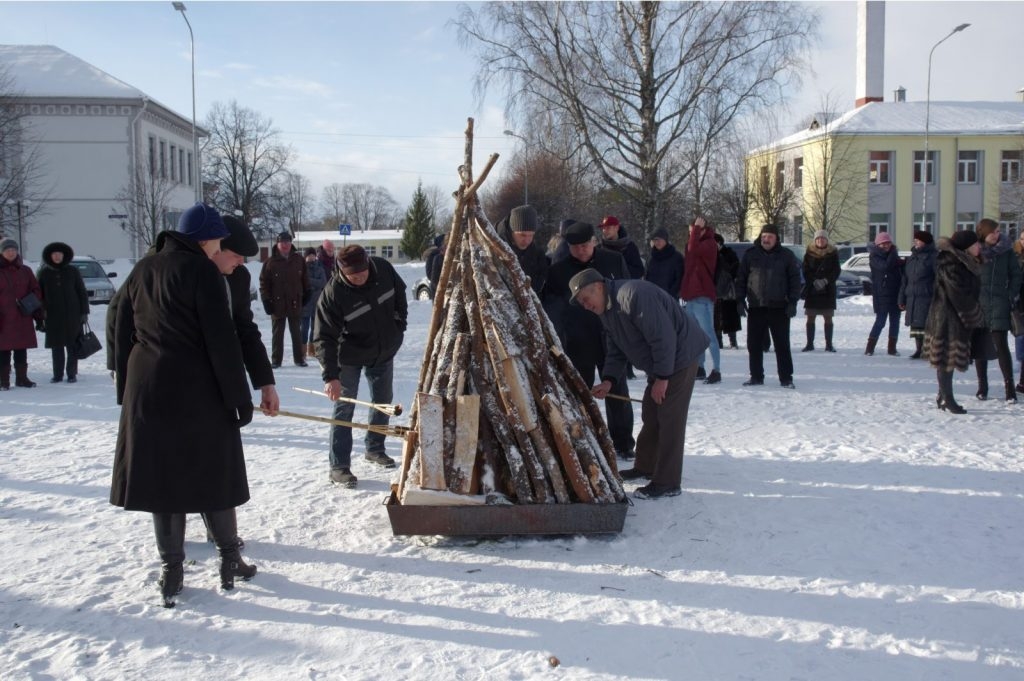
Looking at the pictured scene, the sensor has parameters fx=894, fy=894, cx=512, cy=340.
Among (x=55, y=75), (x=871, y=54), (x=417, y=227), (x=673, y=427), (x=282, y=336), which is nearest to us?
(x=673, y=427)

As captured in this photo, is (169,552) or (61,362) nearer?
(169,552)

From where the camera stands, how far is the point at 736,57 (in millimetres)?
23203

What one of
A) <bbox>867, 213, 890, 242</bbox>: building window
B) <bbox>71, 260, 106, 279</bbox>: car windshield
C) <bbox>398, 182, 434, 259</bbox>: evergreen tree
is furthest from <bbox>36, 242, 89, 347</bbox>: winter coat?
<bbox>398, 182, 434, 259</bbox>: evergreen tree

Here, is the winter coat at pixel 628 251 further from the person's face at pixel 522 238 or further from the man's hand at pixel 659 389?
the man's hand at pixel 659 389

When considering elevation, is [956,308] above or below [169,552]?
above

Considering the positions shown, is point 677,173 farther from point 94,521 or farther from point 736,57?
point 94,521

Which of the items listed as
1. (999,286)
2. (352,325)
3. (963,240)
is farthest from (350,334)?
(999,286)

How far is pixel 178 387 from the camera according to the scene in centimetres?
428

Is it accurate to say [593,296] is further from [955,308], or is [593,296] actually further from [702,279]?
[702,279]

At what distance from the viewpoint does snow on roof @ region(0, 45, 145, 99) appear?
44.2 metres

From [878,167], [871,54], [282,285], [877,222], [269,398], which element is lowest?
[269,398]

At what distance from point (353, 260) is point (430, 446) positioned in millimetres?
1810

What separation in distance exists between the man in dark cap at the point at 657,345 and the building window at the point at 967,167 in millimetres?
48308

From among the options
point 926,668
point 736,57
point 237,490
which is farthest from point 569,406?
point 736,57
